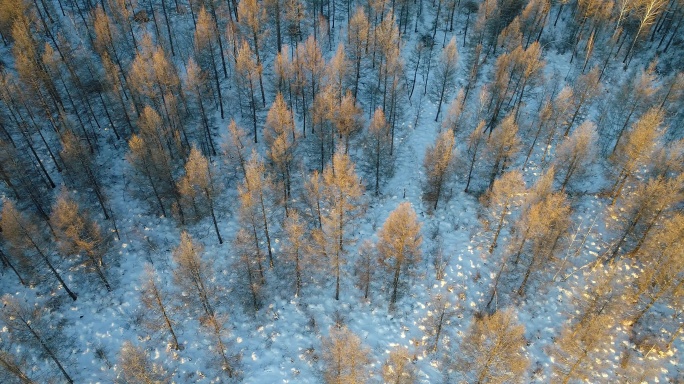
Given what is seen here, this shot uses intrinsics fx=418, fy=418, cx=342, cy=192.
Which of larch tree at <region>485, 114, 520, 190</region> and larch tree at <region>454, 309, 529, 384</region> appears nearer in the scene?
larch tree at <region>454, 309, 529, 384</region>

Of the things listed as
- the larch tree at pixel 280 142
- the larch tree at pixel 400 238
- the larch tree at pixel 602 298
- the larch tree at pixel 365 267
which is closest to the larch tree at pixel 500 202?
the larch tree at pixel 602 298

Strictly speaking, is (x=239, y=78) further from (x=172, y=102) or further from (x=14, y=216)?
(x=14, y=216)

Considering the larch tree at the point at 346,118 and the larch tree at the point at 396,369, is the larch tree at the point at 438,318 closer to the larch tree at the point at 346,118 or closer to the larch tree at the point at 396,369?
the larch tree at the point at 396,369

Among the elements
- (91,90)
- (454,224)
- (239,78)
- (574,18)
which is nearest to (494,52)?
(574,18)

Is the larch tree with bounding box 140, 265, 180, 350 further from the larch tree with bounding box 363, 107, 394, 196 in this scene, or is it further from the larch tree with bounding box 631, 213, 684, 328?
the larch tree with bounding box 631, 213, 684, 328

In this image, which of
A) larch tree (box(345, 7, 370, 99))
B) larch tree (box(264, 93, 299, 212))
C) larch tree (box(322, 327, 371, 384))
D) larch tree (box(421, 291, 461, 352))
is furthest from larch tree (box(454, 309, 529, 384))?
larch tree (box(345, 7, 370, 99))

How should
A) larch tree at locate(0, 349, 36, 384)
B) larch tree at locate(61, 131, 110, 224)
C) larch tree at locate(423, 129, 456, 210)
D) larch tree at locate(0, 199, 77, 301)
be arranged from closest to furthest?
larch tree at locate(0, 349, 36, 384) → larch tree at locate(0, 199, 77, 301) → larch tree at locate(61, 131, 110, 224) → larch tree at locate(423, 129, 456, 210)

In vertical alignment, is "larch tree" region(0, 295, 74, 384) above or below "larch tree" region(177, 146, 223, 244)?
below

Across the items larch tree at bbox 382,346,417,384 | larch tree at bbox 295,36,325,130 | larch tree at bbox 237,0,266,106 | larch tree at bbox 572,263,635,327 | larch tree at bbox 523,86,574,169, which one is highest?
larch tree at bbox 237,0,266,106
